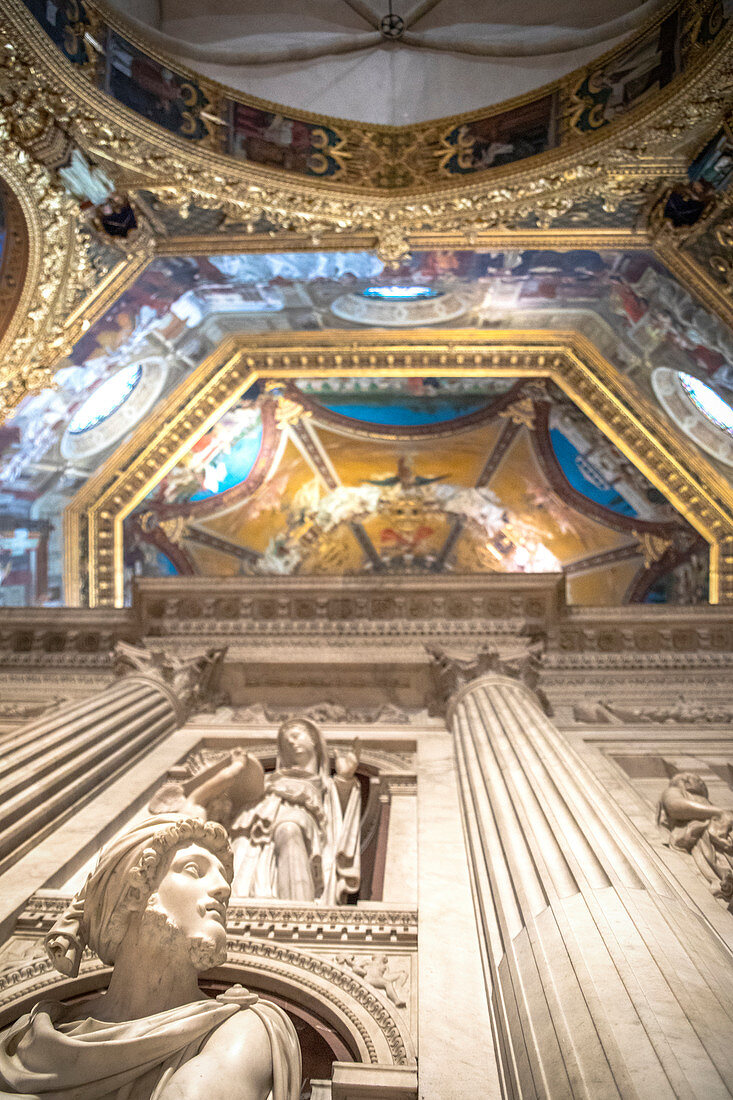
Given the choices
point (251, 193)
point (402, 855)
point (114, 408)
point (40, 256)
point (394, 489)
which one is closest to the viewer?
point (402, 855)

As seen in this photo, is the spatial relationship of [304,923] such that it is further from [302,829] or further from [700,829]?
[700,829]

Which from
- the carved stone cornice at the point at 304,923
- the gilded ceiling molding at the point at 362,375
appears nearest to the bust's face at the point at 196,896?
the carved stone cornice at the point at 304,923

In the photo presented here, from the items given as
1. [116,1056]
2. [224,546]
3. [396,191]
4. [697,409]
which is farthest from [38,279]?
[116,1056]

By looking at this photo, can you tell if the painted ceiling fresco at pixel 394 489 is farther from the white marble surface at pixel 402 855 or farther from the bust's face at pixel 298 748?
the white marble surface at pixel 402 855

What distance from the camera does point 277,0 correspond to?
12258mm

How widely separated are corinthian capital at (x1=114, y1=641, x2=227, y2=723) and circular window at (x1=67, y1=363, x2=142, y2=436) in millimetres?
4514

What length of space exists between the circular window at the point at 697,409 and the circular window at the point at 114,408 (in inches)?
Result: 309

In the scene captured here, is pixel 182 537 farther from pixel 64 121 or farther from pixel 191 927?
pixel 191 927

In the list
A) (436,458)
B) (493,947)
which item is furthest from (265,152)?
(493,947)

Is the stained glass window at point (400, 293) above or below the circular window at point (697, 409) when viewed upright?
above

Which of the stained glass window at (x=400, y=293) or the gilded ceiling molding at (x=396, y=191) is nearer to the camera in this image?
the gilded ceiling molding at (x=396, y=191)

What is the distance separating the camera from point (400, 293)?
13.4 m

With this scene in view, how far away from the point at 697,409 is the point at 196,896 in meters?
11.1

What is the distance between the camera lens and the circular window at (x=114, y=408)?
42.5 ft
